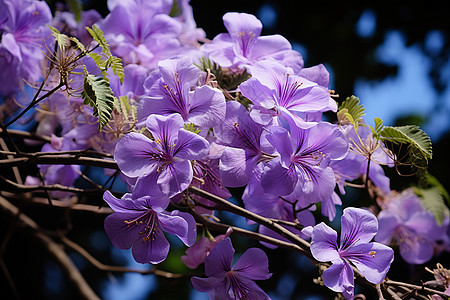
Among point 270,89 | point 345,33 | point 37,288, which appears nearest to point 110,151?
point 270,89

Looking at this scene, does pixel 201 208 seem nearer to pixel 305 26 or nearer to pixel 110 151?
pixel 110 151

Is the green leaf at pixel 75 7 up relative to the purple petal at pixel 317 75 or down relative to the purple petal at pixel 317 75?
up

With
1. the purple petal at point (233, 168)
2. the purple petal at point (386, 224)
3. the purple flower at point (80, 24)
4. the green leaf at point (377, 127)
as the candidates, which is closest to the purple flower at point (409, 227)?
the purple petal at point (386, 224)

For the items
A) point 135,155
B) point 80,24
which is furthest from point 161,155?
point 80,24

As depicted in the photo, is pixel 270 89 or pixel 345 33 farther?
pixel 345 33

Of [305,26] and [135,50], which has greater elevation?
[135,50]

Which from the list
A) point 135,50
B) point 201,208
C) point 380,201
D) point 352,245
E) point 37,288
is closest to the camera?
point 352,245

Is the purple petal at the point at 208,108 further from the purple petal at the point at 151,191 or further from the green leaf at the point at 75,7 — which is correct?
the green leaf at the point at 75,7
